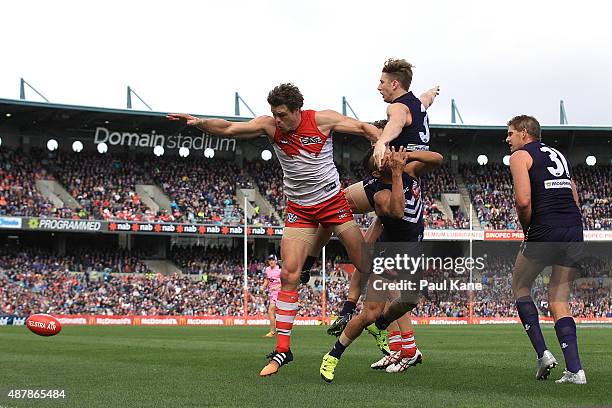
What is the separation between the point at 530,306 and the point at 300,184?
8.97 feet

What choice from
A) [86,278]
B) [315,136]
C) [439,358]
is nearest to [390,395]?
[315,136]

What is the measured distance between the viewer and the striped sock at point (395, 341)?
10555mm

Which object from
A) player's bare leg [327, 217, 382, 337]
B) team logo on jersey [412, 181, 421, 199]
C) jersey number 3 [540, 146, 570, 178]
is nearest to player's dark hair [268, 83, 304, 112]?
team logo on jersey [412, 181, 421, 199]

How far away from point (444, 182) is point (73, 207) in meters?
24.1

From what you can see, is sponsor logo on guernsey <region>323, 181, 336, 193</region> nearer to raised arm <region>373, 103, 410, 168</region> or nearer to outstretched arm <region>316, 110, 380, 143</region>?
outstretched arm <region>316, 110, 380, 143</region>

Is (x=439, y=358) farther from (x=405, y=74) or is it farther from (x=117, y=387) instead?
(x=117, y=387)

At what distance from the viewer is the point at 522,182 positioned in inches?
334

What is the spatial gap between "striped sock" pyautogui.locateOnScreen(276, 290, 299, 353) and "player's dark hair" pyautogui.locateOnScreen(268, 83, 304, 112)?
80.3 inches

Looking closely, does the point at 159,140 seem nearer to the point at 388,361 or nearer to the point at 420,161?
the point at 388,361

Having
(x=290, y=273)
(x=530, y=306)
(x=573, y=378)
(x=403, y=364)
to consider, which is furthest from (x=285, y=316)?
(x=573, y=378)

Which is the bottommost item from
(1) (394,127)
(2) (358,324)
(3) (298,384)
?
(3) (298,384)

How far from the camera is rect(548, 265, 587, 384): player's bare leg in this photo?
8324 millimetres

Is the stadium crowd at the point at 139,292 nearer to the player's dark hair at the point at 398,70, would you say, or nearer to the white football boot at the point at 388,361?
the white football boot at the point at 388,361

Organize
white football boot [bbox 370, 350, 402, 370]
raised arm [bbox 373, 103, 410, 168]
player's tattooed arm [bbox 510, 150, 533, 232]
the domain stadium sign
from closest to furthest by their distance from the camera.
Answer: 1. raised arm [bbox 373, 103, 410, 168]
2. player's tattooed arm [bbox 510, 150, 533, 232]
3. white football boot [bbox 370, 350, 402, 370]
4. the domain stadium sign
